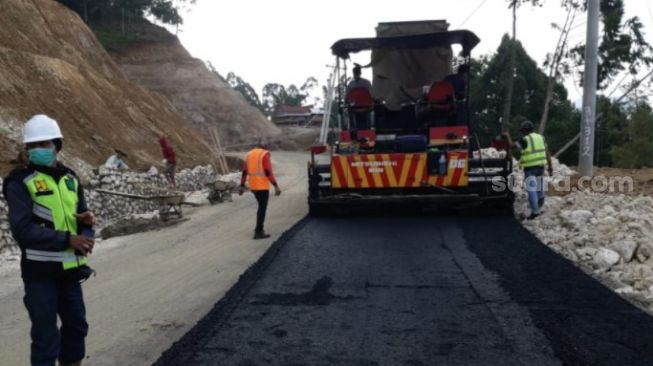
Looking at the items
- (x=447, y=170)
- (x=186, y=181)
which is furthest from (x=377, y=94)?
(x=186, y=181)

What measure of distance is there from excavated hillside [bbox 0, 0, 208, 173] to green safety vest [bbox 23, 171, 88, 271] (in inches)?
442

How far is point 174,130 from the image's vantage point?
27.9 m

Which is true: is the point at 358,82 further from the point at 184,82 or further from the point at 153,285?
the point at 184,82

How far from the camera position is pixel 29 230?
3582 millimetres

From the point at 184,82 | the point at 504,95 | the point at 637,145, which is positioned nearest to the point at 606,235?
the point at 637,145

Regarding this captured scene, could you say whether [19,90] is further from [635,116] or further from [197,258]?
[635,116]

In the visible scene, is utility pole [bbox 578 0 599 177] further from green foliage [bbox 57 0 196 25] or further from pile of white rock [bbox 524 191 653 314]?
green foliage [bbox 57 0 196 25]

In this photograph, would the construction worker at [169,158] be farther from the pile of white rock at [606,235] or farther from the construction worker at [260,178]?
the pile of white rock at [606,235]

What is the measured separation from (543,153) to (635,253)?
340cm

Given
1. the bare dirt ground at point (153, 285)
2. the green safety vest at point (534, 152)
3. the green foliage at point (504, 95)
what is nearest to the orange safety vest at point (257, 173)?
the bare dirt ground at point (153, 285)

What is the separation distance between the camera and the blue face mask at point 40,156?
12.1 ft

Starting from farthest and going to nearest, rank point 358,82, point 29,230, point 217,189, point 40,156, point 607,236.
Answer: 1. point 217,189
2. point 358,82
3. point 607,236
4. point 40,156
5. point 29,230

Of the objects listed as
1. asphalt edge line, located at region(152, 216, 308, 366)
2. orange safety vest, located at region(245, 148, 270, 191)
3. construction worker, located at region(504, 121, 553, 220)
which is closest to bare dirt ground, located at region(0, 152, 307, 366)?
asphalt edge line, located at region(152, 216, 308, 366)

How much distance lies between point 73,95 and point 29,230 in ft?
63.2
